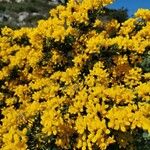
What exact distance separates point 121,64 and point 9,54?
295 centimetres

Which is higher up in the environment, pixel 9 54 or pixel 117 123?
pixel 9 54

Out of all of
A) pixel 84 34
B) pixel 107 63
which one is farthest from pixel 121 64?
pixel 84 34

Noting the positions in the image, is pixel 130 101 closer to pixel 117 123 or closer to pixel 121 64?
pixel 117 123

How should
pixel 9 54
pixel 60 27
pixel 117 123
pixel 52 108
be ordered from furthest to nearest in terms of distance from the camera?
pixel 9 54, pixel 60 27, pixel 52 108, pixel 117 123

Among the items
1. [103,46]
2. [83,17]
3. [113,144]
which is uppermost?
[83,17]

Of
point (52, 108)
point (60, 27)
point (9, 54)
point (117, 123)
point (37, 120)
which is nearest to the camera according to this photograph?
point (117, 123)

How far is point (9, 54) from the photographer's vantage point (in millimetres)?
12688

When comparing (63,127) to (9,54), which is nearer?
(63,127)

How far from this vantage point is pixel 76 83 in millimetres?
10461

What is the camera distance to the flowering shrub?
945 centimetres

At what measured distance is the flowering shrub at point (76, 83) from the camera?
31.0ft

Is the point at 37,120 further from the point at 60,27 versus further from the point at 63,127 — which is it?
the point at 60,27

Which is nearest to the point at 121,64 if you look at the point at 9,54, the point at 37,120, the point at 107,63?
the point at 107,63

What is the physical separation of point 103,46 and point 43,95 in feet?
4.88
